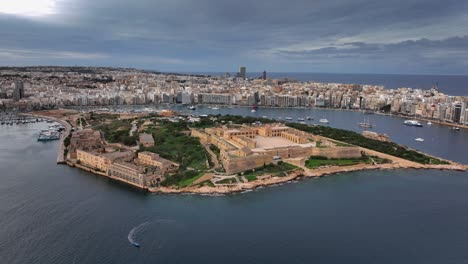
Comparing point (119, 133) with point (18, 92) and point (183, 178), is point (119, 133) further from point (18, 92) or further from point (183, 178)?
point (18, 92)

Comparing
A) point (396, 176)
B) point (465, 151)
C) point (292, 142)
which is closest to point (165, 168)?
point (292, 142)

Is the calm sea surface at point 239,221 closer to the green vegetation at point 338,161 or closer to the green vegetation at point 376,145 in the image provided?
the green vegetation at point 338,161

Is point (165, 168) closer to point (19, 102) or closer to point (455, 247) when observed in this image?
point (455, 247)

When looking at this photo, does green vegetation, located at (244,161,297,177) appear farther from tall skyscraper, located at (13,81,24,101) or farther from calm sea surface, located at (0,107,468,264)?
tall skyscraper, located at (13,81,24,101)

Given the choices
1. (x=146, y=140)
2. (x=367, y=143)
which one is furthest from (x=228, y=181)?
(x=367, y=143)

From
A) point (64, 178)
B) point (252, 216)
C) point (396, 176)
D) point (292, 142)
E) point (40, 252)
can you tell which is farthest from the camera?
point (292, 142)

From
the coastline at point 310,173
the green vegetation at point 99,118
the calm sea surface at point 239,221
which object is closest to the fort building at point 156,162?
the coastline at point 310,173
